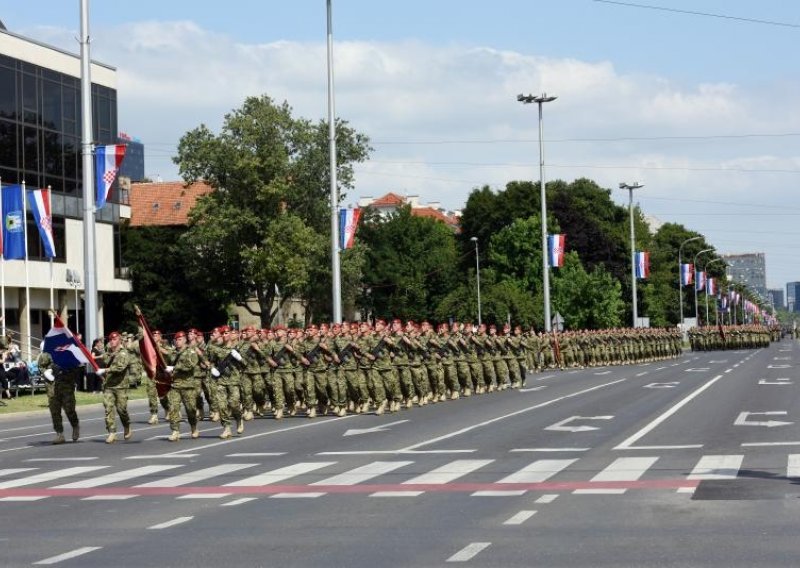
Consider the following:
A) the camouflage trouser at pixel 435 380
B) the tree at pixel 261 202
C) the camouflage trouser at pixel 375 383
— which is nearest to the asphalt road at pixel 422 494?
the camouflage trouser at pixel 375 383

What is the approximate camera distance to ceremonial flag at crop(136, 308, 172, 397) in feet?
75.6

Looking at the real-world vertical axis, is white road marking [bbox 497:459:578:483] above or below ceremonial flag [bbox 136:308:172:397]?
below

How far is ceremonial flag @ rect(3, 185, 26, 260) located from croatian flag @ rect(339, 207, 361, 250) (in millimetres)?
9639

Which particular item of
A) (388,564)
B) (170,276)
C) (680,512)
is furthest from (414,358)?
(170,276)

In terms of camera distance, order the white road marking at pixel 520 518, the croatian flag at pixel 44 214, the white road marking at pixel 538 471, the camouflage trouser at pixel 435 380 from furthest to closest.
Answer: the croatian flag at pixel 44 214 → the camouflage trouser at pixel 435 380 → the white road marking at pixel 538 471 → the white road marking at pixel 520 518

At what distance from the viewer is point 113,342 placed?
23.6 meters

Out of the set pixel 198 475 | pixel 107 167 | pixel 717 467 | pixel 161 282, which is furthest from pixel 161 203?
pixel 717 467

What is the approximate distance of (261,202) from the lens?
75.4 meters

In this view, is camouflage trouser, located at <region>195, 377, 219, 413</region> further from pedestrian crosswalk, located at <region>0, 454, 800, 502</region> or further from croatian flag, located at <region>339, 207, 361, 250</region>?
croatian flag, located at <region>339, 207, 361, 250</region>

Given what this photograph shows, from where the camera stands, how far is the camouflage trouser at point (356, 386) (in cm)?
2983

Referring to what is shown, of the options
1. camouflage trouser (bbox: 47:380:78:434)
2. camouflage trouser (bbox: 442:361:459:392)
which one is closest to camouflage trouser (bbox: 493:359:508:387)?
camouflage trouser (bbox: 442:361:459:392)

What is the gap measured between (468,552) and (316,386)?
19.0 metres

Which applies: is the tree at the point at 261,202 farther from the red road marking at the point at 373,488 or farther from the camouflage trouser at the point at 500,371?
the red road marking at the point at 373,488

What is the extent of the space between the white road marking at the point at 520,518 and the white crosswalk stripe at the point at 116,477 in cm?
549
